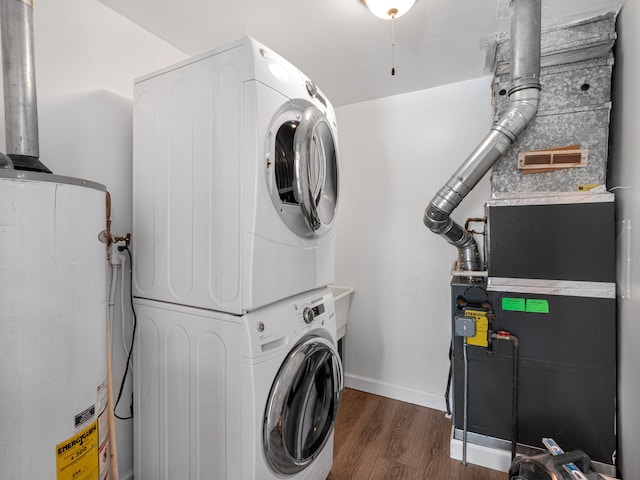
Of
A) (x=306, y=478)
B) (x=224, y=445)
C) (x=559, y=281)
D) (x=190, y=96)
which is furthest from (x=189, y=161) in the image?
(x=559, y=281)

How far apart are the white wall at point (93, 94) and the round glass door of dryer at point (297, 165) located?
0.93m

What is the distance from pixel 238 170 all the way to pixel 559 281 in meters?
1.70

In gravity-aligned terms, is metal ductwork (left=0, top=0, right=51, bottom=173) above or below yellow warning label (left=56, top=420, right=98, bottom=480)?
above

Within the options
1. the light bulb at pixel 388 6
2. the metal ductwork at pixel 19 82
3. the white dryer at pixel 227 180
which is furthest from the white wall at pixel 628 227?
the metal ductwork at pixel 19 82

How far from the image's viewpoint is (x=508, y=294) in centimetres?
166

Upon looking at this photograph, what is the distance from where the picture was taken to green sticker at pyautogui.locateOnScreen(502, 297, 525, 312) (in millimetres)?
1636

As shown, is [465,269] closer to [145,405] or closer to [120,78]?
[145,405]

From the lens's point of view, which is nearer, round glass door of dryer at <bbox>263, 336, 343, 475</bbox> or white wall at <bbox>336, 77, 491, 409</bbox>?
round glass door of dryer at <bbox>263, 336, 343, 475</bbox>

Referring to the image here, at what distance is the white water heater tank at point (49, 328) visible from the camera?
0.71 m

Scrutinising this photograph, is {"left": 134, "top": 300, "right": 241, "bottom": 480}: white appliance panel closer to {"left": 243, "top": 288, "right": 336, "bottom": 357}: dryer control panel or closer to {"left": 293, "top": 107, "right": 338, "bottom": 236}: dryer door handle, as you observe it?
{"left": 243, "top": 288, "right": 336, "bottom": 357}: dryer control panel

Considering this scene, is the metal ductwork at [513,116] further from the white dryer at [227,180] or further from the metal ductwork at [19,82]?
the metal ductwork at [19,82]

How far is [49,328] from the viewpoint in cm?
77

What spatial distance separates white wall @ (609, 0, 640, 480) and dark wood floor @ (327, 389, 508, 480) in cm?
67

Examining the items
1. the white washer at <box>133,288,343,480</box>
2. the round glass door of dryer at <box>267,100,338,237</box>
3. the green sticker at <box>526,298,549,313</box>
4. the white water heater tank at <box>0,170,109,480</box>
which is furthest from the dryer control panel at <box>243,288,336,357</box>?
the green sticker at <box>526,298,549,313</box>
